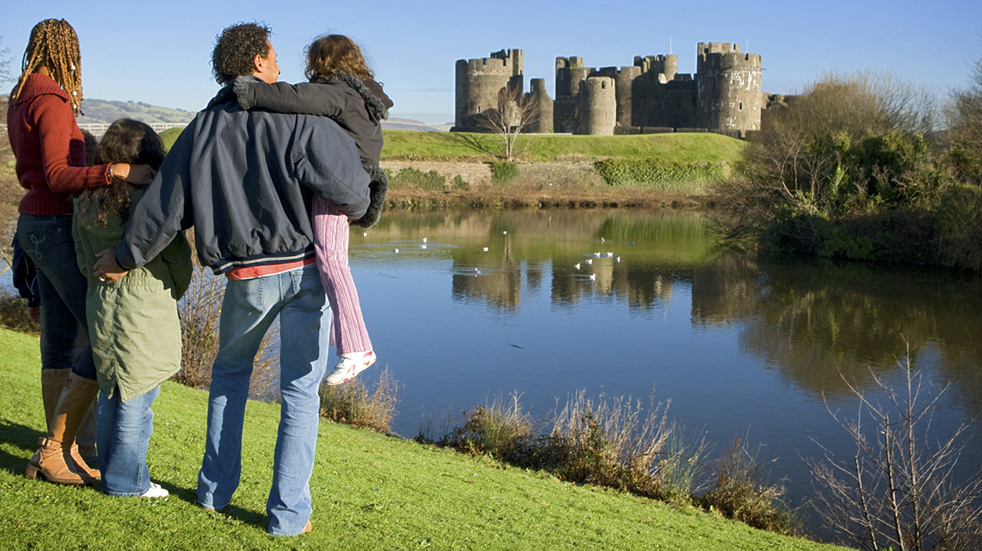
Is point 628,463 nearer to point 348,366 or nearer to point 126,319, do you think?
point 348,366

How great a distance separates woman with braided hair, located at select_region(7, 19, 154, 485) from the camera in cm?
340

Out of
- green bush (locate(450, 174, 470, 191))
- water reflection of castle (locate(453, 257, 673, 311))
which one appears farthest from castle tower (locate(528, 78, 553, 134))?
water reflection of castle (locate(453, 257, 673, 311))

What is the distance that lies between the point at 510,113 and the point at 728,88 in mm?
13962

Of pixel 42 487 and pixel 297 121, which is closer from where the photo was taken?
pixel 297 121

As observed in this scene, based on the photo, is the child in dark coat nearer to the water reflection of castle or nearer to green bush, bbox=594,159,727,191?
the water reflection of castle

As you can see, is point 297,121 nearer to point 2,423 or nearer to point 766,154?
point 2,423

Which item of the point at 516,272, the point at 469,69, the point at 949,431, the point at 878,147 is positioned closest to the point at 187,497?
the point at 949,431

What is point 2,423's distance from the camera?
4301 millimetres

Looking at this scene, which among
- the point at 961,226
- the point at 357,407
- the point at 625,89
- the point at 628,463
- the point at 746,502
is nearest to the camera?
the point at 746,502

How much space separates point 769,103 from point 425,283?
4098 cm

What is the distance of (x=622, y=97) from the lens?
57812 millimetres

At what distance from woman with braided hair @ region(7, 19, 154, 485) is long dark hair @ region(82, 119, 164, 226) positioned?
82mm

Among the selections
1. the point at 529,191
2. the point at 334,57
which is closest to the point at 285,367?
the point at 334,57

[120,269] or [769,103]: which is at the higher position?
[769,103]
